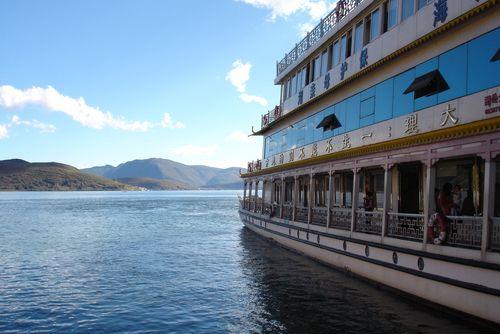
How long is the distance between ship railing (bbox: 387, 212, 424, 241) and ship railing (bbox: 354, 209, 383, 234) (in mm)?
473

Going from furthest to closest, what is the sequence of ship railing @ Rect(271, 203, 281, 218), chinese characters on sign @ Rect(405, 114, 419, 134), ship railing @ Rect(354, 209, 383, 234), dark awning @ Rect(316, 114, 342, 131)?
1. ship railing @ Rect(271, 203, 281, 218)
2. dark awning @ Rect(316, 114, 342, 131)
3. ship railing @ Rect(354, 209, 383, 234)
4. chinese characters on sign @ Rect(405, 114, 419, 134)

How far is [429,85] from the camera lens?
1375 centimetres

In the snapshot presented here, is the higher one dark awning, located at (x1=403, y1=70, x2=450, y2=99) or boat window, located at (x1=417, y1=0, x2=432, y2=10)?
boat window, located at (x1=417, y1=0, x2=432, y2=10)

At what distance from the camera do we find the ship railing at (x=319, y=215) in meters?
20.2

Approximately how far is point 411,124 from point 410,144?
1387 mm

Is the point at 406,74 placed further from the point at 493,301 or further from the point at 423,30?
the point at 493,301

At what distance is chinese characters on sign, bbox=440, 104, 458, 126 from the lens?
12.8m

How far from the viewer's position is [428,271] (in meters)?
12.1

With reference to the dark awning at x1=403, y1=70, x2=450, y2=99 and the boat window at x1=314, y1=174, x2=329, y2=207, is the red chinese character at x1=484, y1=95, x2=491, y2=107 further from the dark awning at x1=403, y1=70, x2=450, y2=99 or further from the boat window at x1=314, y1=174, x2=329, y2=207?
the boat window at x1=314, y1=174, x2=329, y2=207

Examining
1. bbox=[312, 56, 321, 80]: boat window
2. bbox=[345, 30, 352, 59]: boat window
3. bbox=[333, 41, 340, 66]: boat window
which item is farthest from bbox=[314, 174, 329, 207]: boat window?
bbox=[345, 30, 352, 59]: boat window

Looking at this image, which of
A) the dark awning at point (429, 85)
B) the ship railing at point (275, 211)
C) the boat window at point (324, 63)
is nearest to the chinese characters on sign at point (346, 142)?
the boat window at point (324, 63)

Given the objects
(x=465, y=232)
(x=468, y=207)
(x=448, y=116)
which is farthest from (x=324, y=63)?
(x=465, y=232)

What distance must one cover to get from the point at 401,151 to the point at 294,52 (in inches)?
596

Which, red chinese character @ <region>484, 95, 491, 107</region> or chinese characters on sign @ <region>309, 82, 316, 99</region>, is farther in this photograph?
chinese characters on sign @ <region>309, 82, 316, 99</region>
